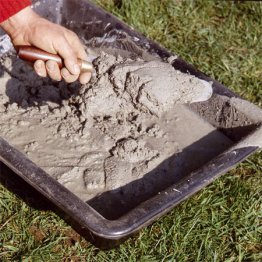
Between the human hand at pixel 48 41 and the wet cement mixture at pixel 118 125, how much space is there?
24 centimetres

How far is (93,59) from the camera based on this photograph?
220cm

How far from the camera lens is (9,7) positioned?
6.04 ft

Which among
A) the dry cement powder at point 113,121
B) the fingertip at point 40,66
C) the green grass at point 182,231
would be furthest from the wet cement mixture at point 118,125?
the fingertip at point 40,66

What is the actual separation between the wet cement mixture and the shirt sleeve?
361 mm

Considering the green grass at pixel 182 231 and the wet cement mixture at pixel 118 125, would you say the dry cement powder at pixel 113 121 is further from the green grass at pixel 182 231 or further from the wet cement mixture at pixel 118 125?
the green grass at pixel 182 231

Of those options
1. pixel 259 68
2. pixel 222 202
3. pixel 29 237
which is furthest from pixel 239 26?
pixel 29 237

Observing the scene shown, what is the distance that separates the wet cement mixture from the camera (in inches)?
78.3

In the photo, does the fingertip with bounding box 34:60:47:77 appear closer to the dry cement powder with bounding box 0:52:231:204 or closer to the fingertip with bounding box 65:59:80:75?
the fingertip with bounding box 65:59:80:75

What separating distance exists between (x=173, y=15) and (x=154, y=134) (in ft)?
2.90

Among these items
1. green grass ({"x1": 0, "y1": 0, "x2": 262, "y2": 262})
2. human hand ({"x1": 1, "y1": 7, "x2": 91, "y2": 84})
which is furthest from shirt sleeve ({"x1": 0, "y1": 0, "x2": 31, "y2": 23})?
green grass ({"x1": 0, "y1": 0, "x2": 262, "y2": 262})

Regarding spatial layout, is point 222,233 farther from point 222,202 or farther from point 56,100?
point 56,100

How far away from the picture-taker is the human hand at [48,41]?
1.81 meters

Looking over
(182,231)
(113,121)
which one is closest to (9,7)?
(113,121)

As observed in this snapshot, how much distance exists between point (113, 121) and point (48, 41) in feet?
1.30
